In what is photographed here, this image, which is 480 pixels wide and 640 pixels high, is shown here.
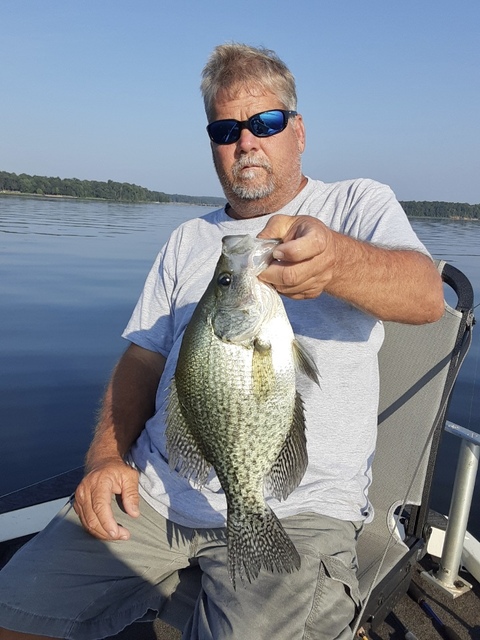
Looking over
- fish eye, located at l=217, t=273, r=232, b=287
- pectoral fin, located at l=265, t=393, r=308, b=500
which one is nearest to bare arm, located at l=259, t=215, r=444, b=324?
fish eye, located at l=217, t=273, r=232, b=287

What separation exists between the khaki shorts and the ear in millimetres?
2003

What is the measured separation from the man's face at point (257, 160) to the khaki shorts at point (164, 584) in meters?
1.61

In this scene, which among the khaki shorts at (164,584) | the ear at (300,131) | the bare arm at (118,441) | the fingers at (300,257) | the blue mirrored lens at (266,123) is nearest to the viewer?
the fingers at (300,257)

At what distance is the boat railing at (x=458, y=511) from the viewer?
3217 mm

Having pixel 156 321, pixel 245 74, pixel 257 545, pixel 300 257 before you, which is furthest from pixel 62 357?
pixel 300 257

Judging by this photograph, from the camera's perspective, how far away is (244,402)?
1855 millimetres

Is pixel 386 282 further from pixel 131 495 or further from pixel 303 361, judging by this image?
pixel 131 495

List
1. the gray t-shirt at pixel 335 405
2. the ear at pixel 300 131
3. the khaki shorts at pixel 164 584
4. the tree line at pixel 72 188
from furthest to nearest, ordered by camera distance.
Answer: the tree line at pixel 72 188 → the ear at pixel 300 131 → the gray t-shirt at pixel 335 405 → the khaki shorts at pixel 164 584

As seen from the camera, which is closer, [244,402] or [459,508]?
[244,402]

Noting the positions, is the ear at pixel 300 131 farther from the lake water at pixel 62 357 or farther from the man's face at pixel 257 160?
the lake water at pixel 62 357

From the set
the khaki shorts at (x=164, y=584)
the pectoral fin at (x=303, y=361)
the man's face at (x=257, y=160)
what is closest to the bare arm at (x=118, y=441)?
the khaki shorts at (x=164, y=584)

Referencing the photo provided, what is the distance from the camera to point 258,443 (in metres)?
1.92

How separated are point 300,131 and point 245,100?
18.0 inches

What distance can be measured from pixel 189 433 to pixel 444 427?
67.3 inches
